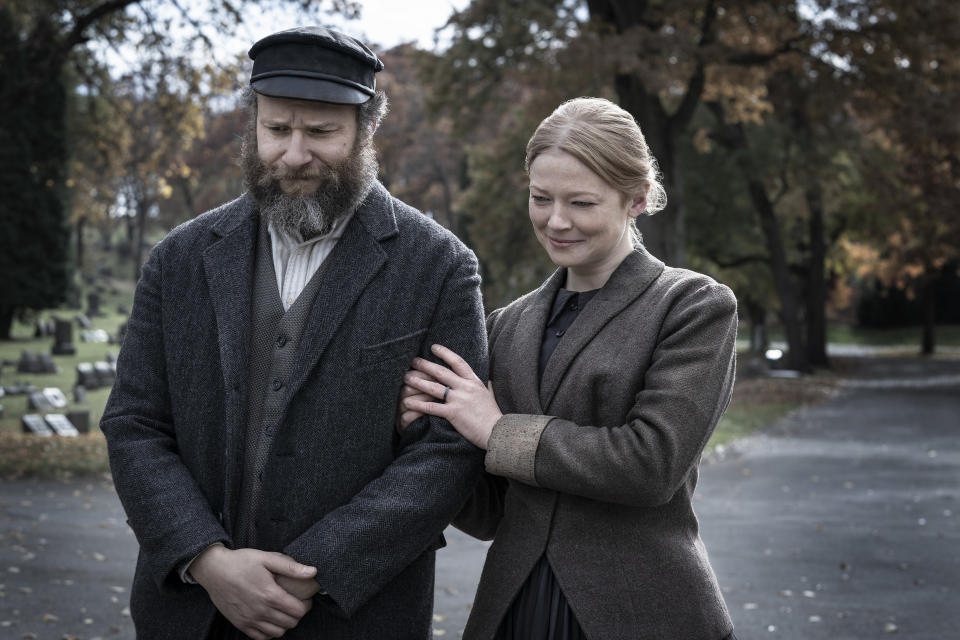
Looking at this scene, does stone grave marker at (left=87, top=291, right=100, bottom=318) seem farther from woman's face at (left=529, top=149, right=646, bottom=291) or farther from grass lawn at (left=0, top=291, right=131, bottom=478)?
woman's face at (left=529, top=149, right=646, bottom=291)

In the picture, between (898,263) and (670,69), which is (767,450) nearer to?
(670,69)

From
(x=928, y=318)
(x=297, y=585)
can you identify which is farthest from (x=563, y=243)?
(x=928, y=318)

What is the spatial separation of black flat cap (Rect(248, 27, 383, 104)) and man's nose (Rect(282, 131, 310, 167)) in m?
0.10

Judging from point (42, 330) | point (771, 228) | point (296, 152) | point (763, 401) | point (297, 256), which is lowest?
point (763, 401)

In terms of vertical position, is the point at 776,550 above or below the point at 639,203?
below

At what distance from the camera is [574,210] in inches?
Answer: 103

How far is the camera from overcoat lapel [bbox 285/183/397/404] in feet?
8.25

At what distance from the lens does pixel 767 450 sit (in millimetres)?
14195

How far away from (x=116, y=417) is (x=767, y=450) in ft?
41.7

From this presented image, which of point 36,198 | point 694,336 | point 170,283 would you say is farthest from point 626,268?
point 36,198

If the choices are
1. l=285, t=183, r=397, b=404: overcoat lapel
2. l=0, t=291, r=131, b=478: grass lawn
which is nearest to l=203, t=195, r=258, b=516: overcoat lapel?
l=285, t=183, r=397, b=404: overcoat lapel

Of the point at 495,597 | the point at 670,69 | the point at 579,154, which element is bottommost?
the point at 495,597

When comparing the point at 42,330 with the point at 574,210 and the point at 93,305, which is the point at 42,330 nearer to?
the point at 93,305

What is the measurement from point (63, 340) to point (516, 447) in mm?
27323
